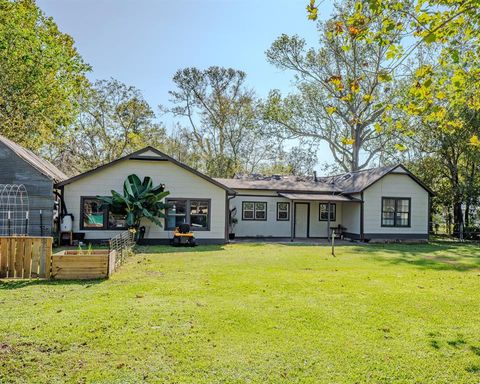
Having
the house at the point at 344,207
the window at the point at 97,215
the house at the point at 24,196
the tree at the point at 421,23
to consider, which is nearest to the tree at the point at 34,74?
the house at the point at 24,196

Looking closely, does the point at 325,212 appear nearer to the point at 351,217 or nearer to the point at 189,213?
the point at 351,217

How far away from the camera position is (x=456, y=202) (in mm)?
24516

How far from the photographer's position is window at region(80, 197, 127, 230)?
16.1m

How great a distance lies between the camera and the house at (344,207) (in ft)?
67.1

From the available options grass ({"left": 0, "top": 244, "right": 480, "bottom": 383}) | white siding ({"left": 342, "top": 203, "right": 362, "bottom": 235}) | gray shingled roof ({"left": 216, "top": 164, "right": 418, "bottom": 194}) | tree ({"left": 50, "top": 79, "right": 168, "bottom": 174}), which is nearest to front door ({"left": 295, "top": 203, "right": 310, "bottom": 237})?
gray shingled roof ({"left": 216, "top": 164, "right": 418, "bottom": 194})

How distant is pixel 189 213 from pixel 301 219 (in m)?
7.81

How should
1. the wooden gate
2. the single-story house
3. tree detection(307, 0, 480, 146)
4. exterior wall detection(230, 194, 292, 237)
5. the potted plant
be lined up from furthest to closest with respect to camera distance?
exterior wall detection(230, 194, 292, 237)
the single-story house
the potted plant
the wooden gate
tree detection(307, 0, 480, 146)

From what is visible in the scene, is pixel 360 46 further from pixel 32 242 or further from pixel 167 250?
pixel 32 242

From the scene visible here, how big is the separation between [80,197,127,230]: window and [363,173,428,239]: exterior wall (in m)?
12.9

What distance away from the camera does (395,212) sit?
68.4 ft

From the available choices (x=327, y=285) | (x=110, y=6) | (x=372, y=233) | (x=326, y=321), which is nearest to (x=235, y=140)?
(x=372, y=233)

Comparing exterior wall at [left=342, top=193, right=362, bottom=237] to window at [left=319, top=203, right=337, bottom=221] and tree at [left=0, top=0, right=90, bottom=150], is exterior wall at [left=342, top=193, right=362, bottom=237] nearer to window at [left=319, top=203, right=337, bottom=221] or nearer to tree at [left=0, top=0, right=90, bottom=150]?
window at [left=319, top=203, right=337, bottom=221]

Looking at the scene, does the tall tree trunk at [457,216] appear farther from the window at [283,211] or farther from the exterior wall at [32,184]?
the exterior wall at [32,184]

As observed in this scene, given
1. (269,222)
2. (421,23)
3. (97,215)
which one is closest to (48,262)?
(97,215)
